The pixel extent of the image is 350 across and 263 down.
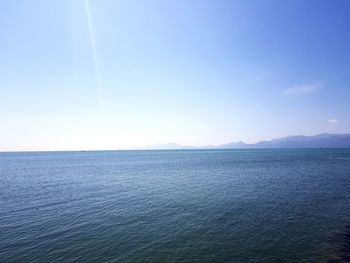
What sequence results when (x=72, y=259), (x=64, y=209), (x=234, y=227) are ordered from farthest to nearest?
(x=64, y=209), (x=234, y=227), (x=72, y=259)

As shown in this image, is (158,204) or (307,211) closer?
(307,211)

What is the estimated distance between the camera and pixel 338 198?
32.6 metres

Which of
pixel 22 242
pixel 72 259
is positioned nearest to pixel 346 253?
pixel 72 259

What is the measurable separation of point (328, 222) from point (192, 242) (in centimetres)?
1518

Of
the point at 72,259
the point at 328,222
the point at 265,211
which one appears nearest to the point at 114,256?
the point at 72,259

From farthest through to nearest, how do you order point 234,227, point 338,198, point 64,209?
point 338,198, point 64,209, point 234,227

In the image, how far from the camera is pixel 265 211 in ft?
86.5

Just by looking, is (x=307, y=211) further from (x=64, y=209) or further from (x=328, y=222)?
(x=64, y=209)

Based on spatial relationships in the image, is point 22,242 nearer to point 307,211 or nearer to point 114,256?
point 114,256

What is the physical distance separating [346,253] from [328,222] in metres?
7.67

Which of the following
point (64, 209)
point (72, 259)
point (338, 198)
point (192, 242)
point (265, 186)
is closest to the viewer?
point (72, 259)

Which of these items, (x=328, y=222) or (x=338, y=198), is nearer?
(x=328, y=222)

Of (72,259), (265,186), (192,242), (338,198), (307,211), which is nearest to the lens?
(72,259)

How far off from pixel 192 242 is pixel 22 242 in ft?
48.1
